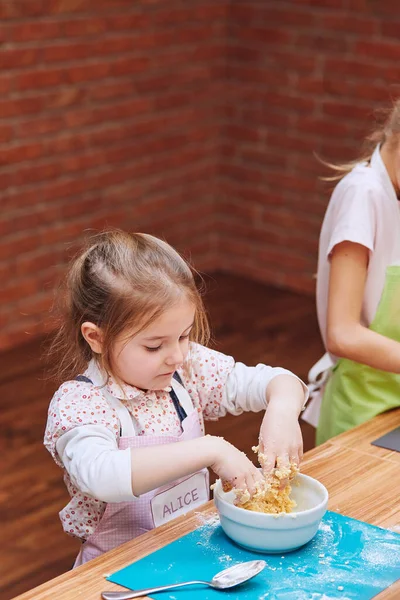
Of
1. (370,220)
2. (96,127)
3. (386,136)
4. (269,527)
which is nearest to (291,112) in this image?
(96,127)

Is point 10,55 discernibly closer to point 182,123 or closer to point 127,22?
point 127,22

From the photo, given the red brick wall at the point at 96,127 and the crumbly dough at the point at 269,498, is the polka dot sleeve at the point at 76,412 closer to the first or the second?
the crumbly dough at the point at 269,498

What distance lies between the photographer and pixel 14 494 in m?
2.86

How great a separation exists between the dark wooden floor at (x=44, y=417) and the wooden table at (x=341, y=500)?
116 cm

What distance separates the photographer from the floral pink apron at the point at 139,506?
4.73 ft

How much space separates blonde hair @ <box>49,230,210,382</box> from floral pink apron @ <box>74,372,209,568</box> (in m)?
0.11

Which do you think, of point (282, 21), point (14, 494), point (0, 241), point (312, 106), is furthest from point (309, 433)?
point (282, 21)

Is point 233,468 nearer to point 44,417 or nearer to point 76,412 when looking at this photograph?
point 76,412

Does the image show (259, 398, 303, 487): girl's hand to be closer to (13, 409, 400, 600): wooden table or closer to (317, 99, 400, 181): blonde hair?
(13, 409, 400, 600): wooden table

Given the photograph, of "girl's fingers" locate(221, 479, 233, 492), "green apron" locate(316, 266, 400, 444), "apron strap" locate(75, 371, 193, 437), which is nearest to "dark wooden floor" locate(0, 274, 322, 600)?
"green apron" locate(316, 266, 400, 444)

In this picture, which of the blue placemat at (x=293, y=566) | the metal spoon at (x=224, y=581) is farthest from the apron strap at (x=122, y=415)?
the metal spoon at (x=224, y=581)

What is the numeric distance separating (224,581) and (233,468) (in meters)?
0.17

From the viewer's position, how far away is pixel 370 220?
1.88m

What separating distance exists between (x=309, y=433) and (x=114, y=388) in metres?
1.92
